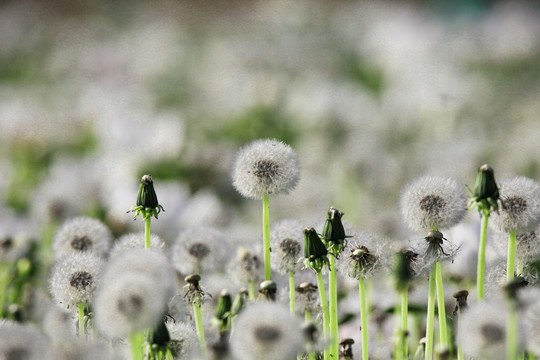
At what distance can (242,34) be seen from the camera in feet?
15.0

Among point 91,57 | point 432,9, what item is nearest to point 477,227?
point 91,57

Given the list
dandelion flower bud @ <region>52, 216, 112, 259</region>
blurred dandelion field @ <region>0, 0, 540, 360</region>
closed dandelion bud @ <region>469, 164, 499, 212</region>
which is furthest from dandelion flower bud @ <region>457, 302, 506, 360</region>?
dandelion flower bud @ <region>52, 216, 112, 259</region>

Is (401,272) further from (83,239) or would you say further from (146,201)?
(83,239)

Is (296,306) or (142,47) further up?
(142,47)

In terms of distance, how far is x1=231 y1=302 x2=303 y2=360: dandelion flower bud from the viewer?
458 millimetres

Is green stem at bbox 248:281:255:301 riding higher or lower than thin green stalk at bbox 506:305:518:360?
higher

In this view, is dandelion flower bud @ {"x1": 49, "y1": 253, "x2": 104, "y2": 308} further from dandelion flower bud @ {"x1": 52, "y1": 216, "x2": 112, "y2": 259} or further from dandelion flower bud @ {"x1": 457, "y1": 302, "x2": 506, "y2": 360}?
dandelion flower bud @ {"x1": 457, "y1": 302, "x2": 506, "y2": 360}

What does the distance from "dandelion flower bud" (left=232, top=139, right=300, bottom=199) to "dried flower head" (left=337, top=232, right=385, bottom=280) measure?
0.30 ft

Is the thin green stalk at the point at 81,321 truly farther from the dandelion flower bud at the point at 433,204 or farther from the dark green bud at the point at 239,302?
the dandelion flower bud at the point at 433,204

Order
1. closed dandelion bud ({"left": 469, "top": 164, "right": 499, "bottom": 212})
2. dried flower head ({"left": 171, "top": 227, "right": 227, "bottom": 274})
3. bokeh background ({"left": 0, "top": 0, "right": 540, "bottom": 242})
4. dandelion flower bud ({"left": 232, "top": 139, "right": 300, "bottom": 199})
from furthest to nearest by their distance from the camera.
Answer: bokeh background ({"left": 0, "top": 0, "right": 540, "bottom": 242})
dried flower head ({"left": 171, "top": 227, "right": 227, "bottom": 274})
dandelion flower bud ({"left": 232, "top": 139, "right": 300, "bottom": 199})
closed dandelion bud ({"left": 469, "top": 164, "right": 499, "bottom": 212})

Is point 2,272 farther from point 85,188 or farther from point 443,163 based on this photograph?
point 443,163

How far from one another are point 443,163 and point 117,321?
170cm

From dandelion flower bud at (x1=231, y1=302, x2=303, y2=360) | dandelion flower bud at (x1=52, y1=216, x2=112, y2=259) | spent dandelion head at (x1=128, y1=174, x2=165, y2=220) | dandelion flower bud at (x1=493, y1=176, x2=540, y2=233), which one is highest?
dandelion flower bud at (x1=52, y1=216, x2=112, y2=259)

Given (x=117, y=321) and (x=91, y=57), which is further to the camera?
(x=91, y=57)
